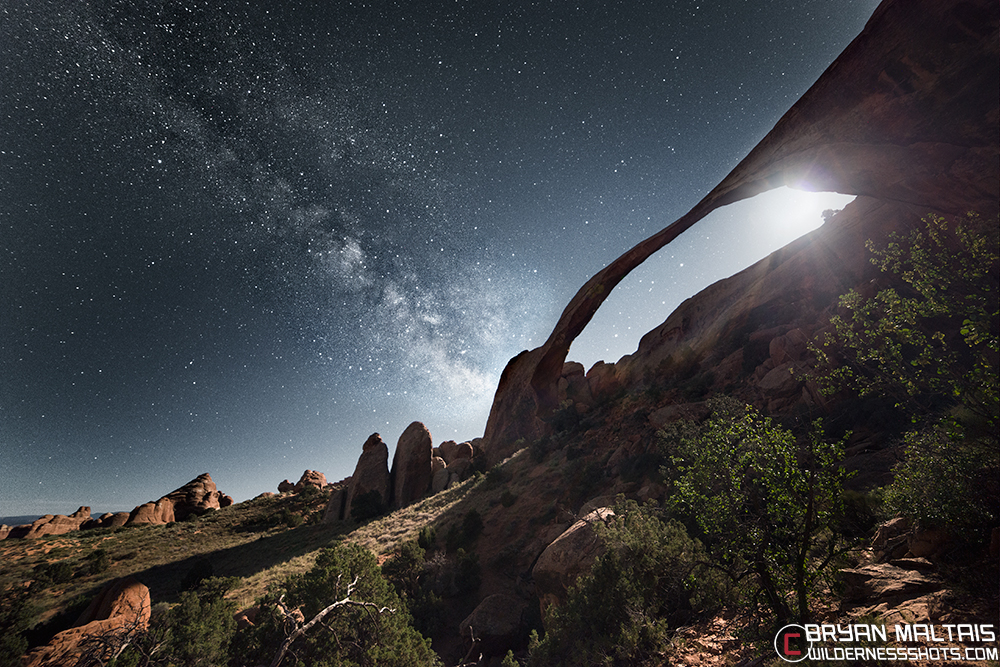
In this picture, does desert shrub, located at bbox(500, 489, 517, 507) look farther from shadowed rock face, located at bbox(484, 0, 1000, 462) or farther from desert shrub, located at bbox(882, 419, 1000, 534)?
shadowed rock face, located at bbox(484, 0, 1000, 462)

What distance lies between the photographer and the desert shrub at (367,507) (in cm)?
3022

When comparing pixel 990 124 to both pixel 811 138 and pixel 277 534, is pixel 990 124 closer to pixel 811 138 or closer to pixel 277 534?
pixel 811 138

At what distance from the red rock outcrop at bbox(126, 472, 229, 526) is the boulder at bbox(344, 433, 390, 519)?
94.6 feet

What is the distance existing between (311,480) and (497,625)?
57722mm

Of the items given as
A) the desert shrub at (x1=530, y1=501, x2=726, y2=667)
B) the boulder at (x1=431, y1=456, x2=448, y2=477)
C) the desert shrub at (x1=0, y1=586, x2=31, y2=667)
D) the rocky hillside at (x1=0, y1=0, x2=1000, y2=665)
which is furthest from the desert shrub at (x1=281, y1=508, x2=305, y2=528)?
the desert shrub at (x1=530, y1=501, x2=726, y2=667)

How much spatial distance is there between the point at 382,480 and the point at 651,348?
29.3m

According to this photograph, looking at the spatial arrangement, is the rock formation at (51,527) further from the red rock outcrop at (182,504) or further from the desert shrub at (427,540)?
the desert shrub at (427,540)

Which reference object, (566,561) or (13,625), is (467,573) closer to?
(566,561)

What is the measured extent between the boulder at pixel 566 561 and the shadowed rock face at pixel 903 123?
15.2 metres

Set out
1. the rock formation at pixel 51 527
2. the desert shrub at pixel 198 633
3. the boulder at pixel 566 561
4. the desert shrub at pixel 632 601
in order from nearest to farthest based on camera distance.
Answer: the desert shrub at pixel 632 601 < the desert shrub at pixel 198 633 < the boulder at pixel 566 561 < the rock formation at pixel 51 527

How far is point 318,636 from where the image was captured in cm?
798

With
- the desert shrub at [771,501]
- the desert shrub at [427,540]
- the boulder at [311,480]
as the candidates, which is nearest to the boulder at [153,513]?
the boulder at [311,480]

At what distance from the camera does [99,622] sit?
11.6m

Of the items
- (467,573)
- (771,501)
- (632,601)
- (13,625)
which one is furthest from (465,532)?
(13,625)
